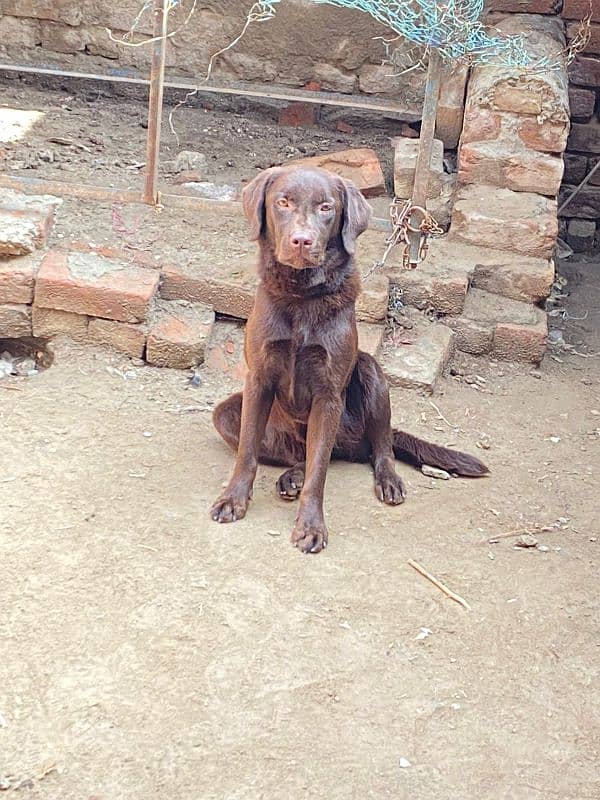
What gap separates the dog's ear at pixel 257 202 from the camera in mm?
3924

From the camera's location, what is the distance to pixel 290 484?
414 centimetres

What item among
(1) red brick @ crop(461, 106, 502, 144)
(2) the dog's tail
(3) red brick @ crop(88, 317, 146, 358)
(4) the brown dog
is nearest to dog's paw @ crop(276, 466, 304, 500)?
(4) the brown dog

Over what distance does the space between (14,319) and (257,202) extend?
5.76ft

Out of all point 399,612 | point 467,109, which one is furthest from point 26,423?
point 467,109

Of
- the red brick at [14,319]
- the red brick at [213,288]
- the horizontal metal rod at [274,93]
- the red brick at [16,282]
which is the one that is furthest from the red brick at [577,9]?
the red brick at [14,319]

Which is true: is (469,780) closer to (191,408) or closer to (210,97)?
(191,408)

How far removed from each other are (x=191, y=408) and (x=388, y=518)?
1.22 meters

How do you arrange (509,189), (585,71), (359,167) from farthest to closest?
(585,71), (359,167), (509,189)

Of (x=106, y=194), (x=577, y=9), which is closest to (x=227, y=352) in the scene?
(x=106, y=194)

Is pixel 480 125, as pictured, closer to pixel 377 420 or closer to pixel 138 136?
pixel 138 136

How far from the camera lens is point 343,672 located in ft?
10.2

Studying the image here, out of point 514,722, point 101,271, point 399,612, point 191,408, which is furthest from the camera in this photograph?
point 101,271

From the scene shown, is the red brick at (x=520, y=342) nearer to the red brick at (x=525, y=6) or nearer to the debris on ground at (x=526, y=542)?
the debris on ground at (x=526, y=542)

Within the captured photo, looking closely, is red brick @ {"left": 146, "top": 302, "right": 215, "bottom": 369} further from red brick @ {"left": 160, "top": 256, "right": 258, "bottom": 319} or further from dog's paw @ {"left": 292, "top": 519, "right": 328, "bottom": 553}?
dog's paw @ {"left": 292, "top": 519, "right": 328, "bottom": 553}
